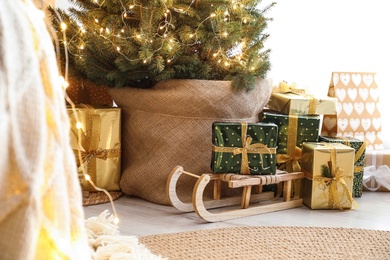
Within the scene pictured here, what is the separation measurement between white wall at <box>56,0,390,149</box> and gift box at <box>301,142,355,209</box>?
71 centimetres

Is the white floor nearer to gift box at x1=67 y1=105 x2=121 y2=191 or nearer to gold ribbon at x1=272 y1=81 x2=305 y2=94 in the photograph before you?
gift box at x1=67 y1=105 x2=121 y2=191

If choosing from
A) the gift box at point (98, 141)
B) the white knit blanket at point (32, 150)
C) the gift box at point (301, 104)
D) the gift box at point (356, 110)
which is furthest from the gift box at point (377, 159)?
the white knit blanket at point (32, 150)

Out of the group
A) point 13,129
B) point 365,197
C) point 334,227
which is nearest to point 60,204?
point 13,129

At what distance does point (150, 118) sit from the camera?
1788 mm

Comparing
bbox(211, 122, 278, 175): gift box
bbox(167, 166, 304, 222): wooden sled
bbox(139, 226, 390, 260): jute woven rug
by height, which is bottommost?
bbox(139, 226, 390, 260): jute woven rug

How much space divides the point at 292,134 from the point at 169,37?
54 centimetres

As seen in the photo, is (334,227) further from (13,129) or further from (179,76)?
(13,129)

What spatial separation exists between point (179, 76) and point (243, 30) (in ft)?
0.88

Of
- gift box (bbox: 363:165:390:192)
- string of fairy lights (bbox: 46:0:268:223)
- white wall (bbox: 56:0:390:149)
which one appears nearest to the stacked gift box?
gift box (bbox: 363:165:390:192)

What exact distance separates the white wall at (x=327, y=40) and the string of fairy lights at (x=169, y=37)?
0.61m

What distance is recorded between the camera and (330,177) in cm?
172

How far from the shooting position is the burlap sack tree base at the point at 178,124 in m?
1.72

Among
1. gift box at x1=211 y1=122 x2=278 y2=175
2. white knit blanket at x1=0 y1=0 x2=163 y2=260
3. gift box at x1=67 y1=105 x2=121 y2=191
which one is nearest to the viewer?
white knit blanket at x1=0 y1=0 x2=163 y2=260

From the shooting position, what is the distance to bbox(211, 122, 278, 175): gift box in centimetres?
165
